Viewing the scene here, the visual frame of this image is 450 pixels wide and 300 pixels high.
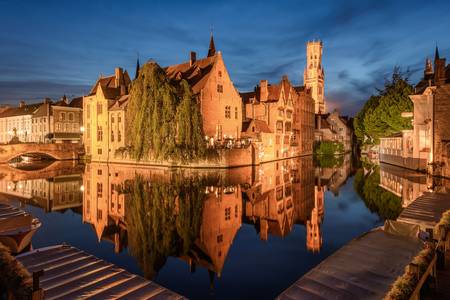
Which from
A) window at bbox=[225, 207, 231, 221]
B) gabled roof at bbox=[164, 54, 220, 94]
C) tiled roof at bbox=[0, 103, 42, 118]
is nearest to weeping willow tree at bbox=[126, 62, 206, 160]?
gabled roof at bbox=[164, 54, 220, 94]

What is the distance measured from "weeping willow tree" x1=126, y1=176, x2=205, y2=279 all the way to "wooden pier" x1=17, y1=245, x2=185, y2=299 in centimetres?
262

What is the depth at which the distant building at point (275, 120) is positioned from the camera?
2173 inches

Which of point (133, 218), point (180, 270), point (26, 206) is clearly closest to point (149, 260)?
point (180, 270)

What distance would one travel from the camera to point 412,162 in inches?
1531

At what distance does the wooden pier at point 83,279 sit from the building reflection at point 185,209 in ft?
8.79

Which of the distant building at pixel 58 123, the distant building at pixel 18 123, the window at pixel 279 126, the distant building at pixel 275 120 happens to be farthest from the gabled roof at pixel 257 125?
the distant building at pixel 18 123

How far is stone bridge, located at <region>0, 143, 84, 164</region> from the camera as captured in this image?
55.4m

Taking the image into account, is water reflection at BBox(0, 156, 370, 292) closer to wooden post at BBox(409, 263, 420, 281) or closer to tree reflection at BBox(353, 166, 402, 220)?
tree reflection at BBox(353, 166, 402, 220)

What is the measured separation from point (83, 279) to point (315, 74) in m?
132

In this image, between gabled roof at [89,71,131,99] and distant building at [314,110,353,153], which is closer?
gabled roof at [89,71,131,99]

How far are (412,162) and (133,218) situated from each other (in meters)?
35.8

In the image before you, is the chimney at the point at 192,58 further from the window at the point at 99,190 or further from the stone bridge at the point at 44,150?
the window at the point at 99,190

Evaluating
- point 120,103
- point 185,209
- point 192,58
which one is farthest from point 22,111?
point 185,209

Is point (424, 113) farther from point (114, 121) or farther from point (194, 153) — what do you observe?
point (114, 121)
